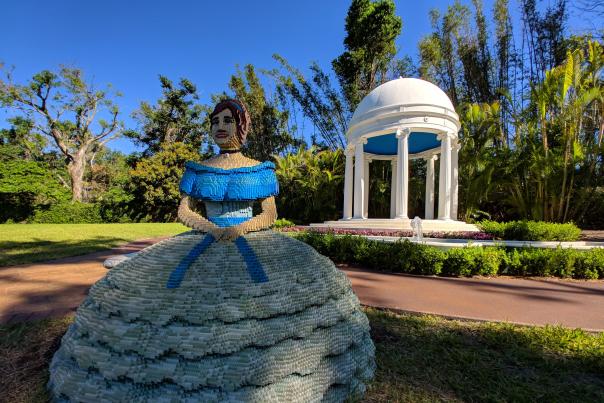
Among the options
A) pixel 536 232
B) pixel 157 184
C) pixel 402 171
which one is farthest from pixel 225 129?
pixel 157 184

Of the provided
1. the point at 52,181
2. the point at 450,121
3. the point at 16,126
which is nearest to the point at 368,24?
the point at 450,121

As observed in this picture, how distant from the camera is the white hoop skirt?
170 cm

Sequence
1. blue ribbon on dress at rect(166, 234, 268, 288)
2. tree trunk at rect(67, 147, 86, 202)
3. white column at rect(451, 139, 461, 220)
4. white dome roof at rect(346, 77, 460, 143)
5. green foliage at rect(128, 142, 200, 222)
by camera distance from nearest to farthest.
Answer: blue ribbon on dress at rect(166, 234, 268, 288)
white dome roof at rect(346, 77, 460, 143)
white column at rect(451, 139, 461, 220)
green foliage at rect(128, 142, 200, 222)
tree trunk at rect(67, 147, 86, 202)

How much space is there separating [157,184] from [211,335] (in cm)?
2711

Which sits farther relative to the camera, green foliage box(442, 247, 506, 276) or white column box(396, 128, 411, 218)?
white column box(396, 128, 411, 218)

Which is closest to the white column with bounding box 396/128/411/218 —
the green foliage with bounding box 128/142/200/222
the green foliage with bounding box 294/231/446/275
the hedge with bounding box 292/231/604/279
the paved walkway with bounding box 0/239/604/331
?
the green foliage with bounding box 294/231/446/275

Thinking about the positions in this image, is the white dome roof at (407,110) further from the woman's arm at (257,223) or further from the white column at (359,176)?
the woman's arm at (257,223)

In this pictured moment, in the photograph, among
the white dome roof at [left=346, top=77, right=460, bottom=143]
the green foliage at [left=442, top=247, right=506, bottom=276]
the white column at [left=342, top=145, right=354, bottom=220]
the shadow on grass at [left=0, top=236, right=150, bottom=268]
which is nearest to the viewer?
the green foliage at [left=442, top=247, right=506, bottom=276]

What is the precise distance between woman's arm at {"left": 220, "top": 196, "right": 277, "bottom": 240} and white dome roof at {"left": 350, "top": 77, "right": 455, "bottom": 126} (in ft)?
40.8

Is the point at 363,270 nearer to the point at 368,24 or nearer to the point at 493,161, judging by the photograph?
the point at 493,161

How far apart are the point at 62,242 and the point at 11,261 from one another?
4.02 meters

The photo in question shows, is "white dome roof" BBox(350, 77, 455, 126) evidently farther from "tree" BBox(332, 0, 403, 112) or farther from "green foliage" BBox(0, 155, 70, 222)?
"green foliage" BBox(0, 155, 70, 222)

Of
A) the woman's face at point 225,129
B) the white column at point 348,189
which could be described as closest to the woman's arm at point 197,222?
the woman's face at point 225,129

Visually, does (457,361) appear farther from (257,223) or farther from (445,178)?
(445,178)
